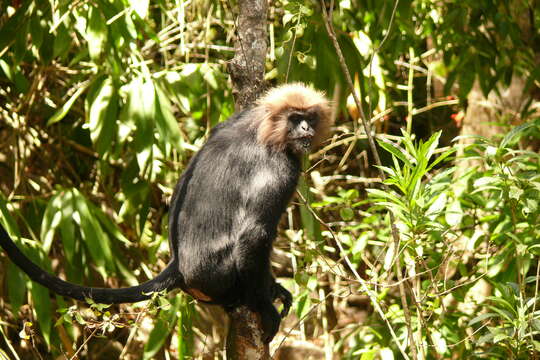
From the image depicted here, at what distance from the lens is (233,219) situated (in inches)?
132

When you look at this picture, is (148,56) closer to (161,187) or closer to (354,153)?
(161,187)

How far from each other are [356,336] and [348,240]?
0.92 m

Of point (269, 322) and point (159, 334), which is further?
point (159, 334)

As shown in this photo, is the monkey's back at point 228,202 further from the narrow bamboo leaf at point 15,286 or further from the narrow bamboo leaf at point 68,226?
the narrow bamboo leaf at point 15,286

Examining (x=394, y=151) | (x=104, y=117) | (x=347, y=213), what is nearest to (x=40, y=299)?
(x=104, y=117)

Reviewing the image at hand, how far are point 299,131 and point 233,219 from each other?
20.6 inches

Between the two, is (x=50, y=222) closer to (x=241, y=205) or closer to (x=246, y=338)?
(x=241, y=205)

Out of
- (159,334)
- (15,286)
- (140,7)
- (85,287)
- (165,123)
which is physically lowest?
(159,334)

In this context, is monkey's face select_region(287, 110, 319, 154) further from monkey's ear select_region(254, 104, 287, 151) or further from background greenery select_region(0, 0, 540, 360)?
background greenery select_region(0, 0, 540, 360)

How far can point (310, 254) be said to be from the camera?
3514 millimetres

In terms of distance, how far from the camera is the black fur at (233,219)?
3.25m

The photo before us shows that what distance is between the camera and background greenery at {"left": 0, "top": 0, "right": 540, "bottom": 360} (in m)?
3.47

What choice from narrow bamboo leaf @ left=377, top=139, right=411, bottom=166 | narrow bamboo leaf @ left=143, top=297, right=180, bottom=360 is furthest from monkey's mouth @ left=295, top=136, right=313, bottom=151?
narrow bamboo leaf @ left=143, top=297, right=180, bottom=360

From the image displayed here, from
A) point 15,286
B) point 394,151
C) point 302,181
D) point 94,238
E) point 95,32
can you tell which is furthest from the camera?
point 94,238
